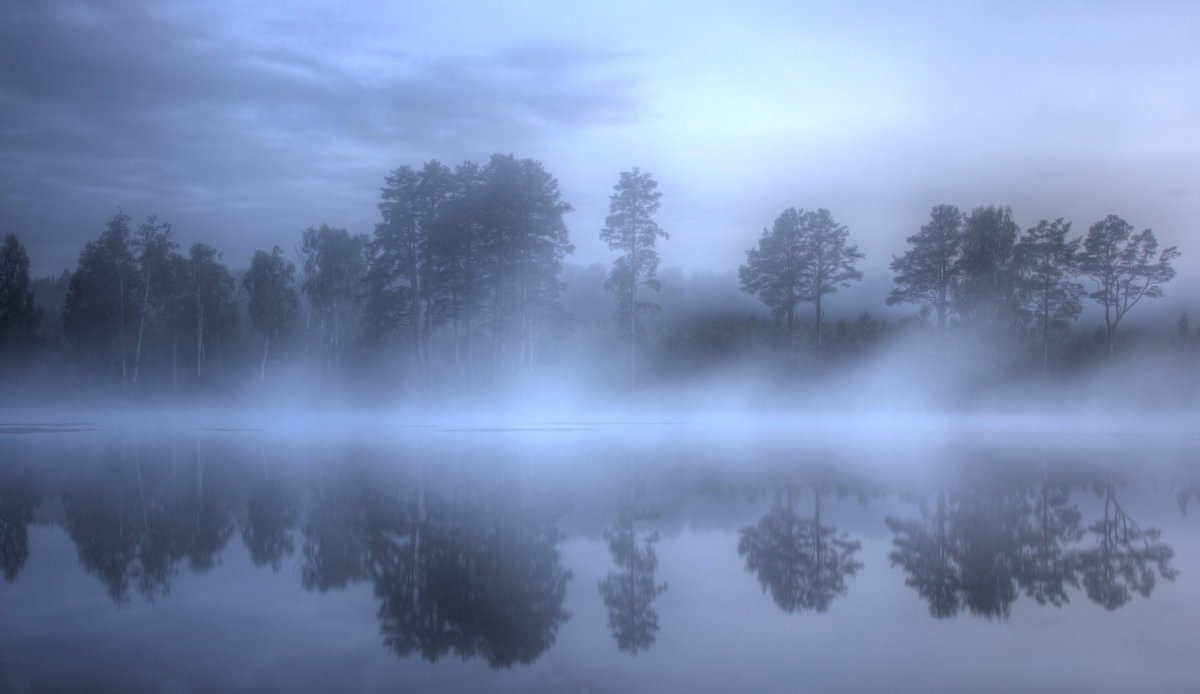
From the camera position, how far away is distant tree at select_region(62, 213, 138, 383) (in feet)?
215

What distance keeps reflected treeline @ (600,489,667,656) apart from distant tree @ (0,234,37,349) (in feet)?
232

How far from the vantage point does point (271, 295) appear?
7325 centimetres

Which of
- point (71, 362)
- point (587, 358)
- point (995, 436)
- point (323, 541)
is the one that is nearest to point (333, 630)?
point (323, 541)

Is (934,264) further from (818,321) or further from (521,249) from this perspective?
(521,249)

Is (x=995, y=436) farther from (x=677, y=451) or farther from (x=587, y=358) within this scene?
(x=587, y=358)

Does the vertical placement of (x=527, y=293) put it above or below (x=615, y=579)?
above

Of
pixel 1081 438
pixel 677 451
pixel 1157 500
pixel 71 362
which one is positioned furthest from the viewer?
pixel 71 362

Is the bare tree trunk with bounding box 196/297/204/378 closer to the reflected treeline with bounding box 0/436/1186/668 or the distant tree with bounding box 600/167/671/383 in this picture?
the distant tree with bounding box 600/167/671/383

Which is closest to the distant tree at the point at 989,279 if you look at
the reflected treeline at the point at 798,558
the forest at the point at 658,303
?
→ the forest at the point at 658,303

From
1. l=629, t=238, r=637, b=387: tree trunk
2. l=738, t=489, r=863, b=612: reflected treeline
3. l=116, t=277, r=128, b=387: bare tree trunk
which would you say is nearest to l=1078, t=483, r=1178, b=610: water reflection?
l=738, t=489, r=863, b=612: reflected treeline

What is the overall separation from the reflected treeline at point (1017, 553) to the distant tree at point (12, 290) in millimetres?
73487

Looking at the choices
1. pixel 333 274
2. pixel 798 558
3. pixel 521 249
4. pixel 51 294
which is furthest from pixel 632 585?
pixel 51 294

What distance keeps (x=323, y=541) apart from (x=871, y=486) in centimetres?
1061

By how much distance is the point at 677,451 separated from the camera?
84.6ft
